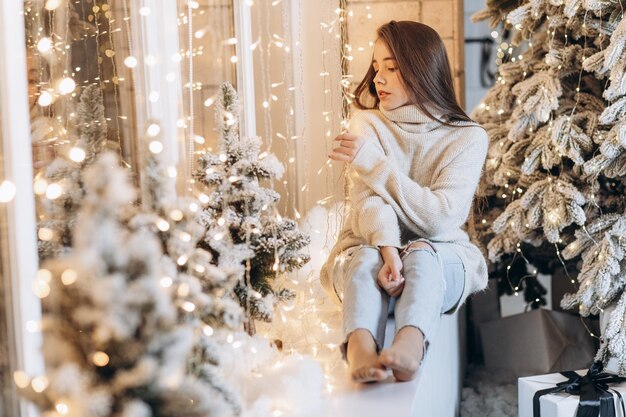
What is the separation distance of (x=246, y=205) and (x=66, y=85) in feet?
1.83

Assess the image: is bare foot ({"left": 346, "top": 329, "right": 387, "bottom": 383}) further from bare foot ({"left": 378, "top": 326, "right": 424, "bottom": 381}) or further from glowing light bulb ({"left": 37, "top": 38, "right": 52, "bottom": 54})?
glowing light bulb ({"left": 37, "top": 38, "right": 52, "bottom": 54})

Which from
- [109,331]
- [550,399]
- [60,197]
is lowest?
[550,399]

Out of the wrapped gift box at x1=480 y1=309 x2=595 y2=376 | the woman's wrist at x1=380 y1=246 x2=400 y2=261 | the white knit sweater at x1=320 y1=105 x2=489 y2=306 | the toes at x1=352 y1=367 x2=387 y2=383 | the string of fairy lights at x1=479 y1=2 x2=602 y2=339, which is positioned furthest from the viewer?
the wrapped gift box at x1=480 y1=309 x2=595 y2=376

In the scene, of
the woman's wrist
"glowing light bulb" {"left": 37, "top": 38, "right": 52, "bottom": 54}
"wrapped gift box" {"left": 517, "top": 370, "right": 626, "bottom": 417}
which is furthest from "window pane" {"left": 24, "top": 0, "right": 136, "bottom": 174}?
"wrapped gift box" {"left": 517, "top": 370, "right": 626, "bottom": 417}

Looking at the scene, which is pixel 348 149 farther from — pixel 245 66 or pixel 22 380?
pixel 22 380

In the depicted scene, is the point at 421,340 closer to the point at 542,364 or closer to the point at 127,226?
the point at 127,226

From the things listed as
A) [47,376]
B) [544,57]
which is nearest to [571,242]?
[544,57]

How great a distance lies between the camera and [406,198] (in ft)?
6.95

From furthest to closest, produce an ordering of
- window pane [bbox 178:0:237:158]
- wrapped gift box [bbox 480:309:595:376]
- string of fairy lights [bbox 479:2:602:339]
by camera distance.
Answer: wrapped gift box [bbox 480:309:595:376], string of fairy lights [bbox 479:2:602:339], window pane [bbox 178:0:237:158]

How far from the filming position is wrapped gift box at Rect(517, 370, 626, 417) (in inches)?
83.7

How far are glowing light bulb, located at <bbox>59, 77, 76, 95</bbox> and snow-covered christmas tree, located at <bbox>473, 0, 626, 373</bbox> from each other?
1612 millimetres

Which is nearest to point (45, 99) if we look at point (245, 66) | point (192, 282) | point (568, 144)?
point (192, 282)

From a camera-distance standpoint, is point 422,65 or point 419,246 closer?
point 419,246

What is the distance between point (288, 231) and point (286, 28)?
1084 millimetres
